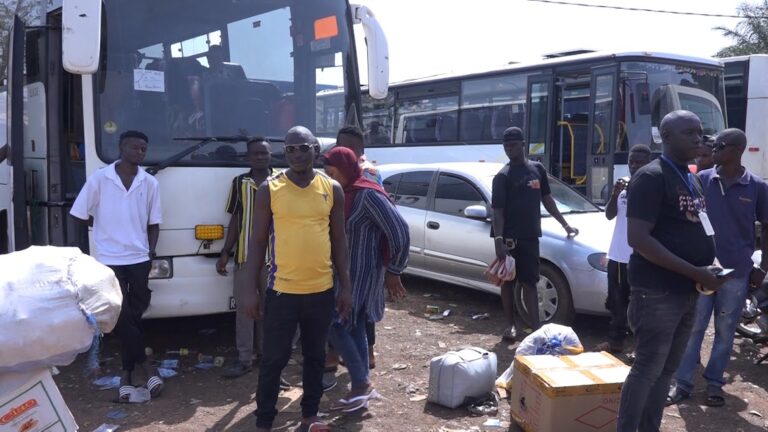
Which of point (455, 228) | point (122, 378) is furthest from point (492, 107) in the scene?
point (122, 378)

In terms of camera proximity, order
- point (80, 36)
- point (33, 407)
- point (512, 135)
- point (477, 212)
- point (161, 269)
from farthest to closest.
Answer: point (477, 212), point (512, 135), point (161, 269), point (80, 36), point (33, 407)

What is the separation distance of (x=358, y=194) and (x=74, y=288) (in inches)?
82.4

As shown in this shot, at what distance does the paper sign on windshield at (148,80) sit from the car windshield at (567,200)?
3609 mm

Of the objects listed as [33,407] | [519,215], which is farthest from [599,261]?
[33,407]

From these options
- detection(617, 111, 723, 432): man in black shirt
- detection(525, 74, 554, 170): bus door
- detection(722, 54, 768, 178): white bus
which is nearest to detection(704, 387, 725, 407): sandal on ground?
detection(617, 111, 723, 432): man in black shirt

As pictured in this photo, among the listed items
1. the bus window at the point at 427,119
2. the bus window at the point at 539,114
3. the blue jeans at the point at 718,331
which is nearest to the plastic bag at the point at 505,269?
the blue jeans at the point at 718,331

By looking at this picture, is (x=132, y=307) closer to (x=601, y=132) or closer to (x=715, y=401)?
(x=715, y=401)

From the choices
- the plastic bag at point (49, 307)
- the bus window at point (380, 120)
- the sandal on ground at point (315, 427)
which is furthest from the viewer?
the bus window at point (380, 120)

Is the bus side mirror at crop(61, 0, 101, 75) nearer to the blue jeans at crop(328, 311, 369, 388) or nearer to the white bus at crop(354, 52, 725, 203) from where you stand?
the blue jeans at crop(328, 311, 369, 388)

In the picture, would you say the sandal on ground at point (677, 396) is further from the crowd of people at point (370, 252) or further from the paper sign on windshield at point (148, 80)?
the paper sign on windshield at point (148, 80)

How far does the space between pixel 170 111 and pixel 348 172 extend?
1.62 meters

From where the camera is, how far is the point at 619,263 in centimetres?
579

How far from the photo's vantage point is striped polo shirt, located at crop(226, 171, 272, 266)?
203 inches

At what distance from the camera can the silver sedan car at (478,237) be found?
6.52 metres
